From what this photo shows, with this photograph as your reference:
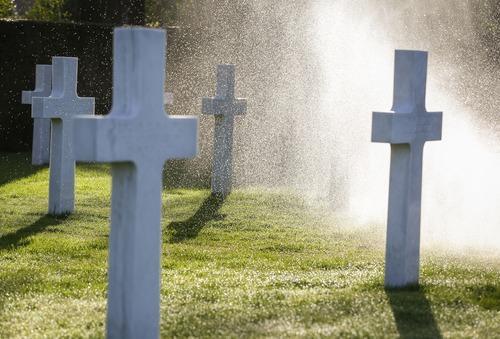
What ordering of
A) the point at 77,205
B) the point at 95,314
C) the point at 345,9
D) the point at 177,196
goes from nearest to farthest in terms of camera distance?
the point at 95,314, the point at 77,205, the point at 177,196, the point at 345,9

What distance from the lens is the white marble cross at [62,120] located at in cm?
896

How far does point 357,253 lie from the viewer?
24.3ft

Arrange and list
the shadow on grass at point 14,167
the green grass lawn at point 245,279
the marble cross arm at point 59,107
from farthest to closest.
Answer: the shadow on grass at point 14,167 < the marble cross arm at point 59,107 < the green grass lawn at point 245,279

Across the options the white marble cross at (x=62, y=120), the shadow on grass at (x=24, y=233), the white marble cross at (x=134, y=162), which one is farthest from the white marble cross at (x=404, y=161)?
the white marble cross at (x=62, y=120)

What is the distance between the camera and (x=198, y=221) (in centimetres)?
898

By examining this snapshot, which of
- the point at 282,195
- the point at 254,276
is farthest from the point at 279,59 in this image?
the point at 254,276

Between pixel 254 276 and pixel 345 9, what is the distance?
976 cm

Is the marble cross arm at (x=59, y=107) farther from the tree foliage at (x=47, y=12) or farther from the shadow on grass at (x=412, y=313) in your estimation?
the tree foliage at (x=47, y=12)

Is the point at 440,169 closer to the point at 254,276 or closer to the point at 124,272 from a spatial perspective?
the point at 254,276

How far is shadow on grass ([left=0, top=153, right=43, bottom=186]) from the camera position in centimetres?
1213

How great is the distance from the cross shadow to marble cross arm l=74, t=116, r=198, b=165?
3.77 m

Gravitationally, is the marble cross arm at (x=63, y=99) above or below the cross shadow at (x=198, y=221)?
above

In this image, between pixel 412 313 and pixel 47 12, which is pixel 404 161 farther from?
pixel 47 12

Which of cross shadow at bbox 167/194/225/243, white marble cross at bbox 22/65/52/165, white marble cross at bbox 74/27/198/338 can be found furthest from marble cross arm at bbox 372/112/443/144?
white marble cross at bbox 22/65/52/165
